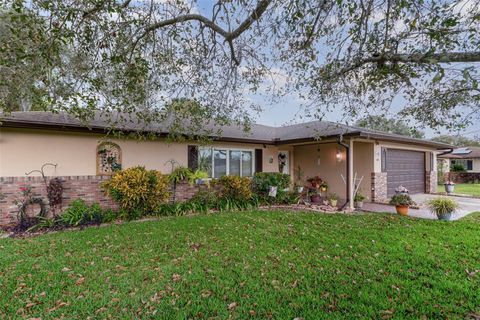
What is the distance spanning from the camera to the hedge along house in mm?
7058

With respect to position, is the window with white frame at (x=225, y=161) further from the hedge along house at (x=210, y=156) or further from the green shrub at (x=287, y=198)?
the green shrub at (x=287, y=198)

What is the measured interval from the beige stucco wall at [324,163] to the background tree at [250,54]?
6726 mm

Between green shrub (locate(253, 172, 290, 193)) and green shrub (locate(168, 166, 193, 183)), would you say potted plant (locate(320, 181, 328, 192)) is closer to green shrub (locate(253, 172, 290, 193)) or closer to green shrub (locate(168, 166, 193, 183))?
green shrub (locate(253, 172, 290, 193))

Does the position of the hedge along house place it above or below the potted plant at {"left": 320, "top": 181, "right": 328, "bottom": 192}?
above

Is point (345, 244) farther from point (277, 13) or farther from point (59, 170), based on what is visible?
point (59, 170)

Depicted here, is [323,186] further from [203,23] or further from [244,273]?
[203,23]

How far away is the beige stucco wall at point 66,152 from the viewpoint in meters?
6.96

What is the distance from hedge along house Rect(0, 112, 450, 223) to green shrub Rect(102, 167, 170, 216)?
0.98 m

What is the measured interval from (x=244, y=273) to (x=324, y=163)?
32.0ft

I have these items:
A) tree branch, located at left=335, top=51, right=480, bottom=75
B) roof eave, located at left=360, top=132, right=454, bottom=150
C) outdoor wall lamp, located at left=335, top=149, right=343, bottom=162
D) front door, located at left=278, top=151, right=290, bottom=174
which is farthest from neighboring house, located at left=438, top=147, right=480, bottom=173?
tree branch, located at left=335, top=51, right=480, bottom=75

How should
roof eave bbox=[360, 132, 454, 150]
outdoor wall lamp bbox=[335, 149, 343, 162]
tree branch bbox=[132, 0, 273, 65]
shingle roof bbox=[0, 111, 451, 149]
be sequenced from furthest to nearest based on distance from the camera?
outdoor wall lamp bbox=[335, 149, 343, 162] → roof eave bbox=[360, 132, 454, 150] → shingle roof bbox=[0, 111, 451, 149] → tree branch bbox=[132, 0, 273, 65]

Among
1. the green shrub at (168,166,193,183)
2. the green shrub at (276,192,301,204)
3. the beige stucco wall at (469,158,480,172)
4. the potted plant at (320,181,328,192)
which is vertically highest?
the beige stucco wall at (469,158,480,172)

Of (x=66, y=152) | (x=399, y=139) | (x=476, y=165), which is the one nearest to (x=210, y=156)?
(x=66, y=152)

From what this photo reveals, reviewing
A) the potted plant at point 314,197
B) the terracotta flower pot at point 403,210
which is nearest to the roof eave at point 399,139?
the terracotta flower pot at point 403,210
